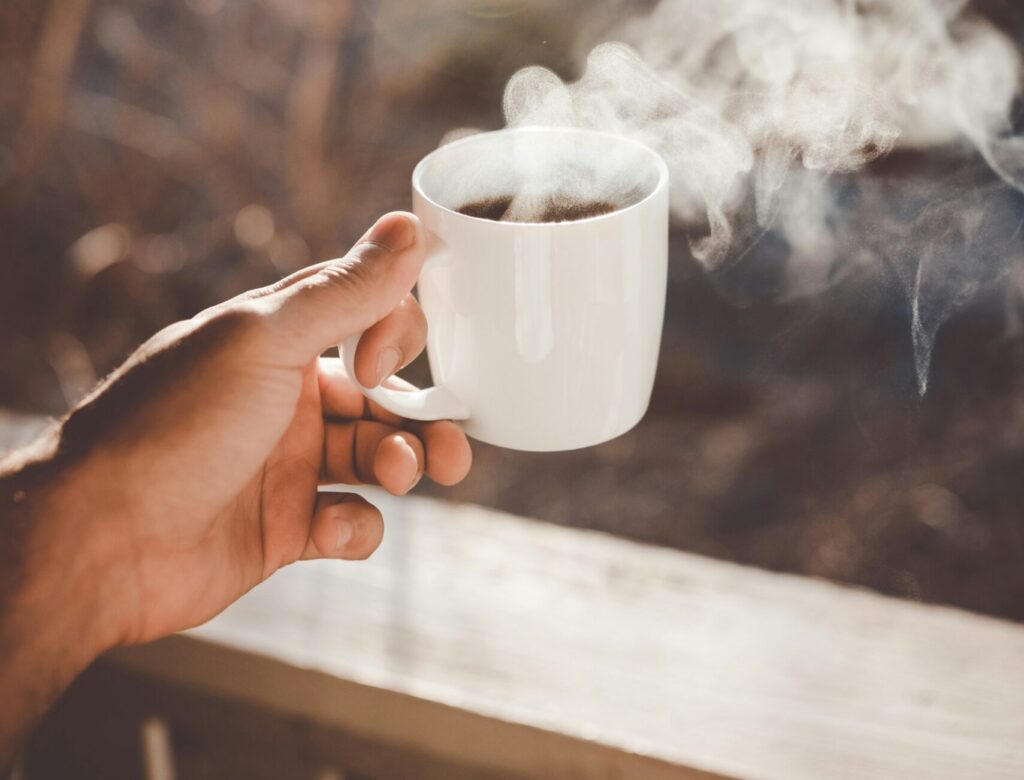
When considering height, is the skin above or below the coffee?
below

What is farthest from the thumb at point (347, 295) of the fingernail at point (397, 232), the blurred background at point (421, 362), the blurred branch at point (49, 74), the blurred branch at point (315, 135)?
the blurred branch at point (49, 74)

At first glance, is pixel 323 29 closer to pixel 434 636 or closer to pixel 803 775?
pixel 434 636

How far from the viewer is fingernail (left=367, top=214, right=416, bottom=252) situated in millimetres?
867

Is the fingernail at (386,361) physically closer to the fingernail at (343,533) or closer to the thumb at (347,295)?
the thumb at (347,295)

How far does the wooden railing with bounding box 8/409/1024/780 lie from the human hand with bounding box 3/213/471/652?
5.5 inches

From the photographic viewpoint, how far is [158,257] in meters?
2.90

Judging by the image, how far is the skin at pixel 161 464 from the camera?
857mm

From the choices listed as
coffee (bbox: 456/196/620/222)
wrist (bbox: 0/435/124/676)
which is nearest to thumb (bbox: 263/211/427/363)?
coffee (bbox: 456/196/620/222)

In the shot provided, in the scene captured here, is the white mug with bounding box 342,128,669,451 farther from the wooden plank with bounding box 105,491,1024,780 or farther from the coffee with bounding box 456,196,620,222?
the wooden plank with bounding box 105,491,1024,780

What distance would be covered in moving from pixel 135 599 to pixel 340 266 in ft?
1.28

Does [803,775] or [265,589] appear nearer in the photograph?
[803,775]

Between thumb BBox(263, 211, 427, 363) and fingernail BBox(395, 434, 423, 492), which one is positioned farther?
fingernail BBox(395, 434, 423, 492)

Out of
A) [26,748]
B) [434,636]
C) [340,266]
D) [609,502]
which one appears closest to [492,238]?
[340,266]

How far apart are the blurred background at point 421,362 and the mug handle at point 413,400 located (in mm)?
833
